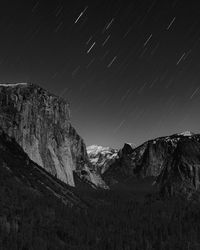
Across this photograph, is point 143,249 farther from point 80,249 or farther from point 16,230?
point 16,230

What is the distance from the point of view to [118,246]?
200 meters

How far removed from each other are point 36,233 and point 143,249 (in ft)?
186

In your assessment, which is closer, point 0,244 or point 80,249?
point 0,244

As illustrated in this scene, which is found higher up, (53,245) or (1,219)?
(1,219)

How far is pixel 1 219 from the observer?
19762 centimetres

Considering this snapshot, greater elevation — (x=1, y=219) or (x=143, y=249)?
(x=1, y=219)

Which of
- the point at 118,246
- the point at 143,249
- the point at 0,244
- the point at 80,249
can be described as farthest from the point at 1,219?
the point at 143,249

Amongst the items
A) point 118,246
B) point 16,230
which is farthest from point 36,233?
point 118,246

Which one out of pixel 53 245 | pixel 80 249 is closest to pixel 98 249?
pixel 80 249

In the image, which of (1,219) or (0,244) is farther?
(1,219)

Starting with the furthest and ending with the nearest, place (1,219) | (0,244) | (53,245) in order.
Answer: (1,219) → (53,245) → (0,244)

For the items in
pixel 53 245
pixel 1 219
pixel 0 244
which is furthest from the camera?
pixel 1 219

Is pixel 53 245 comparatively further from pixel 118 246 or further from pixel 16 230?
pixel 118 246

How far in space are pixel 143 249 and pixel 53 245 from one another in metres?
47.8
